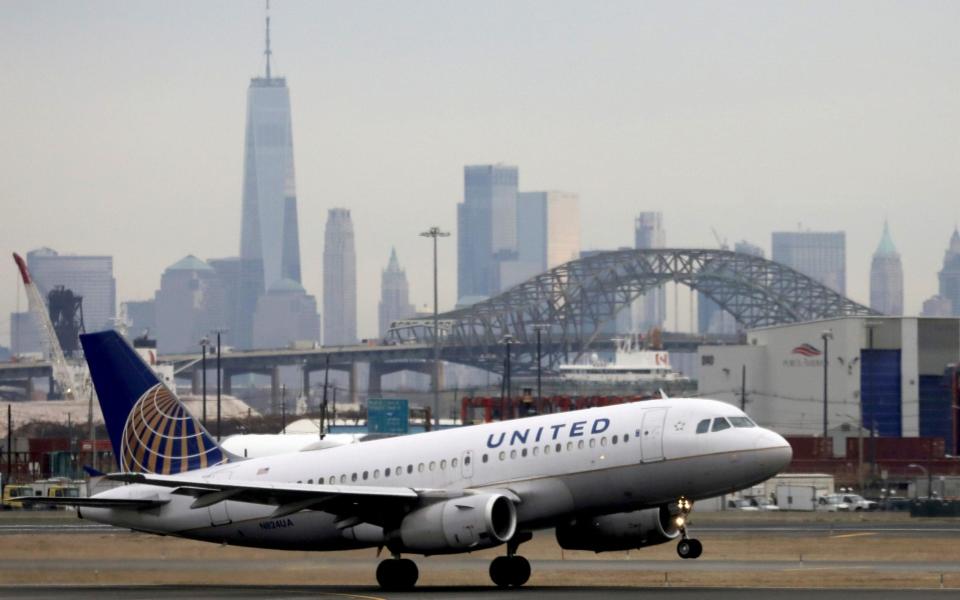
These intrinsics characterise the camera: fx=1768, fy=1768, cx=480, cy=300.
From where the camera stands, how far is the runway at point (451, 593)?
43.0m

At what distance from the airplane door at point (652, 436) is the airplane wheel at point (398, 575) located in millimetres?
6852

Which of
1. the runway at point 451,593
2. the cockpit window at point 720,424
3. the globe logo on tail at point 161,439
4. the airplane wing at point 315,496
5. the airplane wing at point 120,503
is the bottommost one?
the runway at point 451,593

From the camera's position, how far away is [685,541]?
43750mm

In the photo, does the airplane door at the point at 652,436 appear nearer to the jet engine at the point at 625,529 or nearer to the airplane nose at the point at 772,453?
the jet engine at the point at 625,529

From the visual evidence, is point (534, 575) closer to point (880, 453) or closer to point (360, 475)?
point (360, 475)

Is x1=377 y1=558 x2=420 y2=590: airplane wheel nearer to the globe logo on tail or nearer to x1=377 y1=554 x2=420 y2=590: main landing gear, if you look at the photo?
x1=377 y1=554 x2=420 y2=590: main landing gear

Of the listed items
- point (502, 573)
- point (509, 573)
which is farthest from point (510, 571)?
point (502, 573)

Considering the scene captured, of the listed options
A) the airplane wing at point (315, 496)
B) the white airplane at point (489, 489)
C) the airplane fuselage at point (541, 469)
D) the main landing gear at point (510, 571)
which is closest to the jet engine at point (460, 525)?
the white airplane at point (489, 489)

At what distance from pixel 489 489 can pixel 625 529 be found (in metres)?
3.79

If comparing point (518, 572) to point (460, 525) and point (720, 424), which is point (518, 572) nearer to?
point (460, 525)

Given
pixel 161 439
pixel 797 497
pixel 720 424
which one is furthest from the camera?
pixel 797 497

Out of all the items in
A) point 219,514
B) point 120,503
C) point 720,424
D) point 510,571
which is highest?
point 720,424

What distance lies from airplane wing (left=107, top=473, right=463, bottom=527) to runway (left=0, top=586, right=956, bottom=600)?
2085 mm

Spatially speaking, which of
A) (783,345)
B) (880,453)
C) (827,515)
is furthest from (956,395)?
(827,515)
